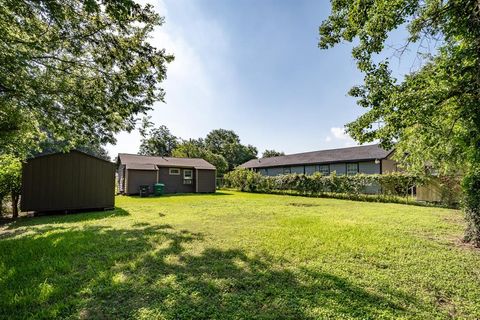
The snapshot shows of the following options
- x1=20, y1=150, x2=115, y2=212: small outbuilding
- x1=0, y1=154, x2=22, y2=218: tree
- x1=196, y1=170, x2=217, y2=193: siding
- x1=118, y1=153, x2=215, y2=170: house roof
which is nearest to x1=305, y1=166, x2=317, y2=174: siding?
x1=196, y1=170, x2=217, y2=193: siding

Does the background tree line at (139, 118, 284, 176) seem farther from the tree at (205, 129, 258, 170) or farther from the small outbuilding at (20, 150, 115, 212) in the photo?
the small outbuilding at (20, 150, 115, 212)

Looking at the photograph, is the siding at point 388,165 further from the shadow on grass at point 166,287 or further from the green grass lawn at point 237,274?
the shadow on grass at point 166,287

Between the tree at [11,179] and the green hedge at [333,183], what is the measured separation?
18.6 meters

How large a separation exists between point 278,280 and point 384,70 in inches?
206

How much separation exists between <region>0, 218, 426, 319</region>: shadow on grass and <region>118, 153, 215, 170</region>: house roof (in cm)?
1627

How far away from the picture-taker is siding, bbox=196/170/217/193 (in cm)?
2370

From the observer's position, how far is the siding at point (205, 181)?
2370 centimetres

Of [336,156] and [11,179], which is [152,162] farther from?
[336,156]

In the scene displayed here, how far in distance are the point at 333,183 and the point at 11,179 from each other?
1939cm

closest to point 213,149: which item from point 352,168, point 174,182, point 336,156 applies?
point 174,182

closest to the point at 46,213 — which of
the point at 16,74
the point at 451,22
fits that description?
the point at 16,74

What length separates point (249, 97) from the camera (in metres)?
17.3

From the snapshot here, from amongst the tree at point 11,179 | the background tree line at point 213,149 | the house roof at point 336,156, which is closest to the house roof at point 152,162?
the background tree line at point 213,149

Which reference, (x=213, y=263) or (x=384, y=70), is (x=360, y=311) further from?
(x=384, y=70)
